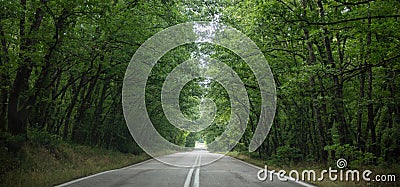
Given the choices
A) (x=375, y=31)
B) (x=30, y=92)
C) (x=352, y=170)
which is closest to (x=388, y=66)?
(x=375, y=31)

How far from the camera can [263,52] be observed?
710 inches

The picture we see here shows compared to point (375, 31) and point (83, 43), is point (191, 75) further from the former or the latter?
point (375, 31)

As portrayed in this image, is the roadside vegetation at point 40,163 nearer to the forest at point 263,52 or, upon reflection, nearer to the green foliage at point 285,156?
the forest at point 263,52

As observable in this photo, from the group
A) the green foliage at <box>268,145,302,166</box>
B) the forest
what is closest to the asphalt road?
the forest

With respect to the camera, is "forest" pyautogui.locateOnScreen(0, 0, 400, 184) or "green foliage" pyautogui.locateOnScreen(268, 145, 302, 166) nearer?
"forest" pyautogui.locateOnScreen(0, 0, 400, 184)

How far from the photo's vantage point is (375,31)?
33.4ft

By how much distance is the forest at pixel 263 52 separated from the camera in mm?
10633

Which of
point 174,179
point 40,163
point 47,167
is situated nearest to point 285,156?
point 174,179

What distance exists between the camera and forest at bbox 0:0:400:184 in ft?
34.9

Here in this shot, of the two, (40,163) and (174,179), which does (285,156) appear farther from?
(40,163)

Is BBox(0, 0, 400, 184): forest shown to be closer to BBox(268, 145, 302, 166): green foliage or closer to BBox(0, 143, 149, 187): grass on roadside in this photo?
BBox(268, 145, 302, 166): green foliage

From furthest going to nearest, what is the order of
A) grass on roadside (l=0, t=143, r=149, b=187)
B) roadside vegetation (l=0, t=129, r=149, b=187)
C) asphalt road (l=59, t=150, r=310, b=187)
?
asphalt road (l=59, t=150, r=310, b=187), roadside vegetation (l=0, t=129, r=149, b=187), grass on roadside (l=0, t=143, r=149, b=187)

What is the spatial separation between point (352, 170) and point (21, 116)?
492 inches

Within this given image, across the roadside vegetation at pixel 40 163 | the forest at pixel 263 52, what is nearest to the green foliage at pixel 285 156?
the forest at pixel 263 52
